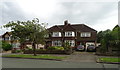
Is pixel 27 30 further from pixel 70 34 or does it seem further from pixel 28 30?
pixel 70 34

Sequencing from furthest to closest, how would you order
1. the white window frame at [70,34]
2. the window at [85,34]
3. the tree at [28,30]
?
the window at [85,34] → the white window frame at [70,34] → the tree at [28,30]

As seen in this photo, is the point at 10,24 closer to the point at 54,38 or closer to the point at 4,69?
the point at 4,69

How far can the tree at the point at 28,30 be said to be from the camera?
21.9 metres

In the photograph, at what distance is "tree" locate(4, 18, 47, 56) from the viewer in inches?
861

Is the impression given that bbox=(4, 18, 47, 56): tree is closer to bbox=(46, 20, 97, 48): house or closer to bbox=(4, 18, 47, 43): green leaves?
bbox=(4, 18, 47, 43): green leaves

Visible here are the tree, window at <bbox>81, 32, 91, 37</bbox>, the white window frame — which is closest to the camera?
the tree

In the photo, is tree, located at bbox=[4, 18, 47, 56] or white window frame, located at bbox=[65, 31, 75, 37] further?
white window frame, located at bbox=[65, 31, 75, 37]

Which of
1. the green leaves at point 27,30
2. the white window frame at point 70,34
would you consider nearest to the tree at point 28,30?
the green leaves at point 27,30

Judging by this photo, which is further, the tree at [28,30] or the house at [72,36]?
the house at [72,36]

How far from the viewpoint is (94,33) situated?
39031mm

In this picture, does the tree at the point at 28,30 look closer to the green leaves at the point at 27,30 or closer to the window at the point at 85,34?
the green leaves at the point at 27,30

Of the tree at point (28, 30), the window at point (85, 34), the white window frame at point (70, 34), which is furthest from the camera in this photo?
the window at point (85, 34)

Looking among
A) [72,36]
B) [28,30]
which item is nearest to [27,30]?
[28,30]

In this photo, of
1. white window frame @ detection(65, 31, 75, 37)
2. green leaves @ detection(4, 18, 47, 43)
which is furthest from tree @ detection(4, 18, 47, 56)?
white window frame @ detection(65, 31, 75, 37)
